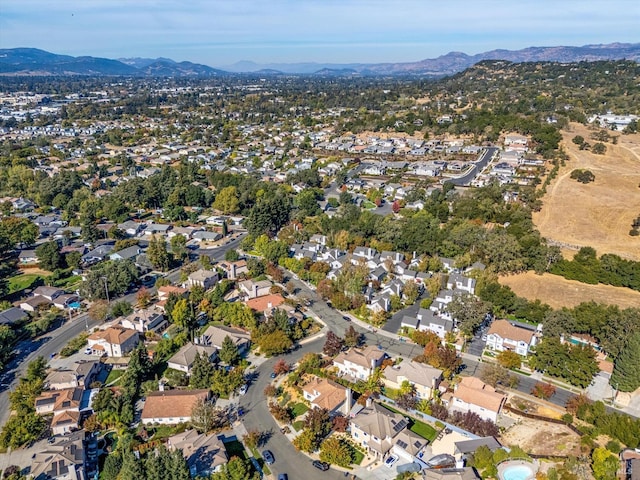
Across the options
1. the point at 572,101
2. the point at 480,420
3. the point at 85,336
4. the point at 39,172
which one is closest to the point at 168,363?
the point at 85,336

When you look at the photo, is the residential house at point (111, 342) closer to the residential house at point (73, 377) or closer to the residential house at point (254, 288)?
the residential house at point (73, 377)

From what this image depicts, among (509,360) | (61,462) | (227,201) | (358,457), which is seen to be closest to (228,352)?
(61,462)

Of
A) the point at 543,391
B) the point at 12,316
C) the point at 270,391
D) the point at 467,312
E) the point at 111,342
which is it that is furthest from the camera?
the point at 12,316

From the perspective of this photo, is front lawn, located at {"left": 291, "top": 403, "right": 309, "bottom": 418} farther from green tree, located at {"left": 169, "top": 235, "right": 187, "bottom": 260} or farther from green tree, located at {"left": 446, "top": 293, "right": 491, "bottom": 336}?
green tree, located at {"left": 169, "top": 235, "right": 187, "bottom": 260}

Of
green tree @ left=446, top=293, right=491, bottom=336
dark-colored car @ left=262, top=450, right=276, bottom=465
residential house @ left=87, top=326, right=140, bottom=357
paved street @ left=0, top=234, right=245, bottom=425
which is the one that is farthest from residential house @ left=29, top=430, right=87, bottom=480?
green tree @ left=446, top=293, right=491, bottom=336

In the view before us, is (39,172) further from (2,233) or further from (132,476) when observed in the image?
(132,476)

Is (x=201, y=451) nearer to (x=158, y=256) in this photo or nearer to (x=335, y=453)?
(x=335, y=453)

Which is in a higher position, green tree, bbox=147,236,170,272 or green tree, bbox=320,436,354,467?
green tree, bbox=147,236,170,272
